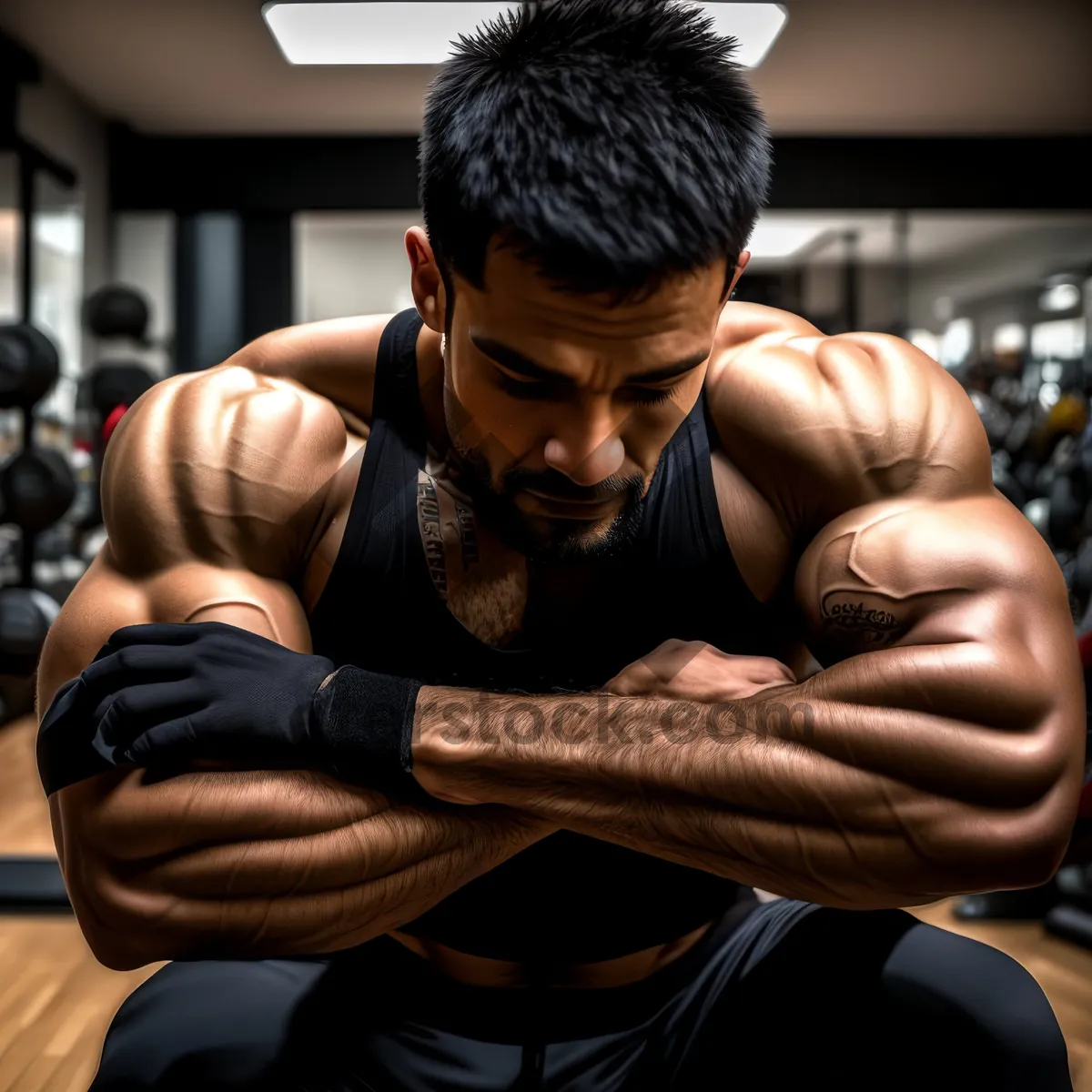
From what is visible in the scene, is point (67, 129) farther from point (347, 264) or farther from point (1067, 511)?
point (1067, 511)

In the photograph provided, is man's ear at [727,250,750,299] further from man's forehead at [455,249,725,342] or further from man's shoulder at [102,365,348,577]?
man's shoulder at [102,365,348,577]

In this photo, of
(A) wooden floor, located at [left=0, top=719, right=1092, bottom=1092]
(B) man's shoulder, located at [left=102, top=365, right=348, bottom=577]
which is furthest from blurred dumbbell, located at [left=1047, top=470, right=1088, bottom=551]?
(B) man's shoulder, located at [left=102, top=365, right=348, bottom=577]

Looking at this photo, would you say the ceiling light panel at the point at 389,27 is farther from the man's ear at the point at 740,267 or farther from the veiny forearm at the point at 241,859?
the veiny forearm at the point at 241,859

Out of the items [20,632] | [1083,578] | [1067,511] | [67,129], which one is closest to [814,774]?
[1083,578]

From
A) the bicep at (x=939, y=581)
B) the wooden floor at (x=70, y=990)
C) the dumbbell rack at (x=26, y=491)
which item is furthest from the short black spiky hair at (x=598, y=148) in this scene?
the dumbbell rack at (x=26, y=491)

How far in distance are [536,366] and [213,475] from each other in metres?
0.28

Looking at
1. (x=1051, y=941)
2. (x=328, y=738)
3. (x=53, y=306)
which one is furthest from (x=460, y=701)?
(x=53, y=306)

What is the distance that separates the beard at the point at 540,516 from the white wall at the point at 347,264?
8.39 feet

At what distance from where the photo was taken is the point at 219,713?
2.07 ft

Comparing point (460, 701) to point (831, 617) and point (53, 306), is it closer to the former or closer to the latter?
point (831, 617)

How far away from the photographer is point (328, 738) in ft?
2.10

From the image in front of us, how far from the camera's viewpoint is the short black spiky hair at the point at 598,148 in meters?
0.61

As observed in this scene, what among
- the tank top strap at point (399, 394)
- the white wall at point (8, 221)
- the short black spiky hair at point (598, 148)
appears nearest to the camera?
the short black spiky hair at point (598, 148)

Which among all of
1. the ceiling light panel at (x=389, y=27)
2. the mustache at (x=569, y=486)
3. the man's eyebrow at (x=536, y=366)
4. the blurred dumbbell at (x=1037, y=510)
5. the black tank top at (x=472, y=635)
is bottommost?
the blurred dumbbell at (x=1037, y=510)
